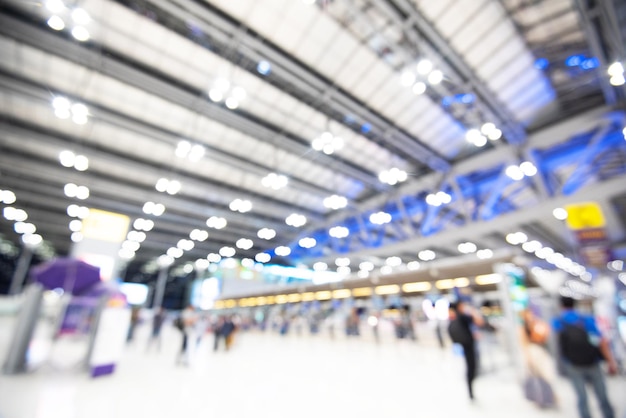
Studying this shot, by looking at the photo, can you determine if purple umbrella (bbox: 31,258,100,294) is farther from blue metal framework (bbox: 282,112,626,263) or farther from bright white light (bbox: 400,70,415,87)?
blue metal framework (bbox: 282,112,626,263)

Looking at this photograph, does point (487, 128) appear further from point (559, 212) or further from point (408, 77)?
point (559, 212)

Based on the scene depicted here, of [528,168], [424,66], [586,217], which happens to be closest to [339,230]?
[528,168]

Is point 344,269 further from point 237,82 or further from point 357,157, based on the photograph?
point 237,82

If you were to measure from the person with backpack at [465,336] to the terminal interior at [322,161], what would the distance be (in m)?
0.51

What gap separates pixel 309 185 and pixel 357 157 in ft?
11.3

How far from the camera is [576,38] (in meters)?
Result: 8.73

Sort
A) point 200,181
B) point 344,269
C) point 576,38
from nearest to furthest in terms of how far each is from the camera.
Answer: point 576,38
point 200,181
point 344,269

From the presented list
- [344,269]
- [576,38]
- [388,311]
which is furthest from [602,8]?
[344,269]

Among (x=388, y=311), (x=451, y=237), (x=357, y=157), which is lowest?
(x=388, y=311)

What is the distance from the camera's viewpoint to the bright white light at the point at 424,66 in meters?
7.80

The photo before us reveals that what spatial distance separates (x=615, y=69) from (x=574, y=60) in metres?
2.15

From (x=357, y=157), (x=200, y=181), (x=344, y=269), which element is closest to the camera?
(x=357, y=157)

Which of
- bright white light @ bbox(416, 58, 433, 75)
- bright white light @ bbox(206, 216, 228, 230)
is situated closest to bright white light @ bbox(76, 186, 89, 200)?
bright white light @ bbox(206, 216, 228, 230)

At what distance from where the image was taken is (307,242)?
24281 mm
